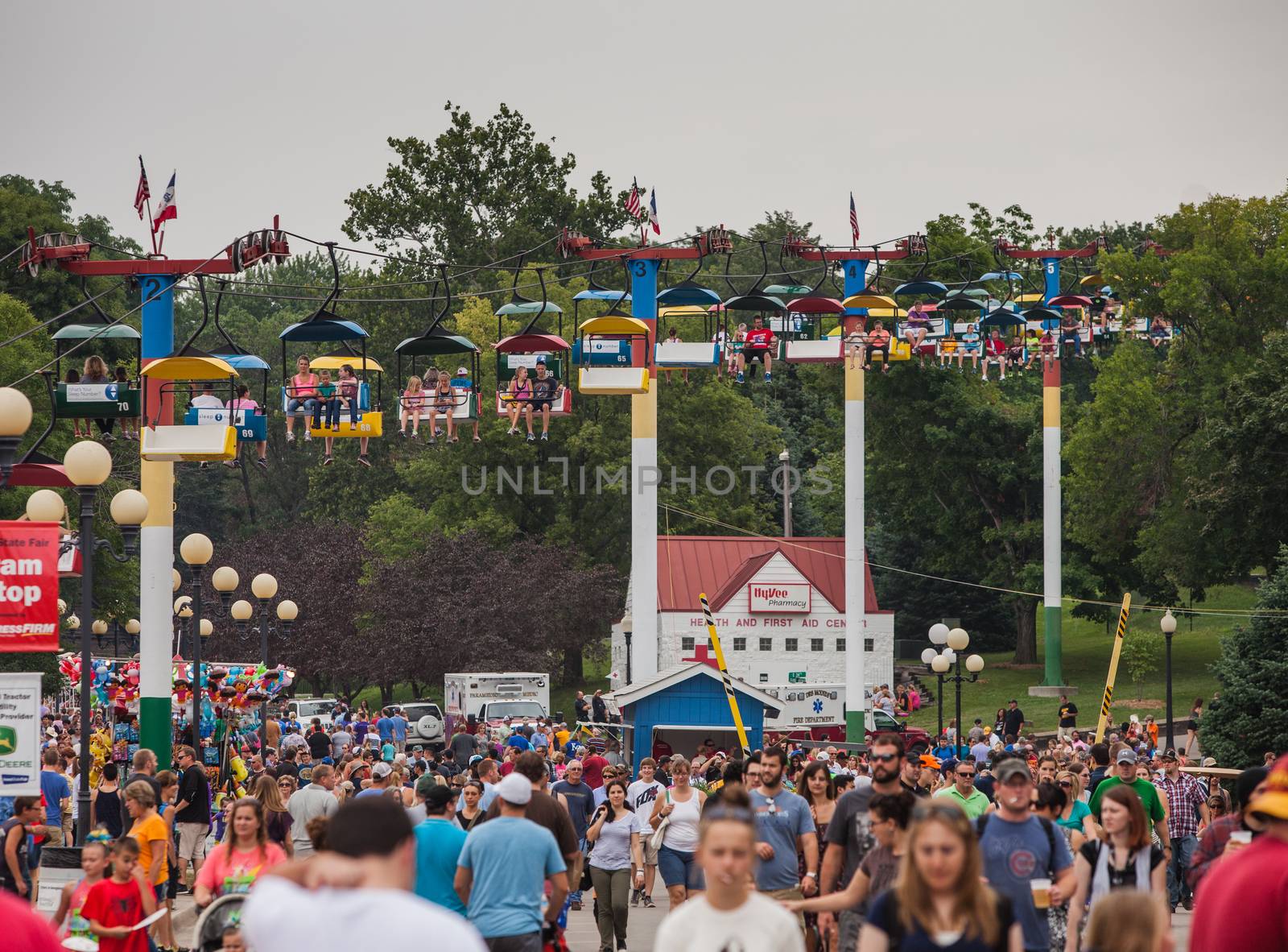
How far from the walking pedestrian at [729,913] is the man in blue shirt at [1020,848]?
3.56 meters

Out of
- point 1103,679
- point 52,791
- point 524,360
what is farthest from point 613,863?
point 1103,679

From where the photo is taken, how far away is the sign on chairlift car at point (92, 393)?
26734 millimetres

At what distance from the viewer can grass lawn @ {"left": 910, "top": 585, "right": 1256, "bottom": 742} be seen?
192ft

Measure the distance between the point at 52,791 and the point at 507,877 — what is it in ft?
30.8

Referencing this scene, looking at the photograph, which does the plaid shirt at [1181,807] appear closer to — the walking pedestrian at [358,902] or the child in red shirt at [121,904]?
the child in red shirt at [121,904]

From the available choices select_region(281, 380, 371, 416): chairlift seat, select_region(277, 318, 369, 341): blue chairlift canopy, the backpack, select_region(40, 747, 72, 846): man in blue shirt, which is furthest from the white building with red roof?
the backpack

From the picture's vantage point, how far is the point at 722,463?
232 ft

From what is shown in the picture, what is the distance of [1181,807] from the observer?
1966 cm

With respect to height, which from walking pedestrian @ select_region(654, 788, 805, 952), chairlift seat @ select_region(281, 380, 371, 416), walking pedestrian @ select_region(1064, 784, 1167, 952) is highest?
chairlift seat @ select_region(281, 380, 371, 416)

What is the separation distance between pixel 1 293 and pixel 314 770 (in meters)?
40.6

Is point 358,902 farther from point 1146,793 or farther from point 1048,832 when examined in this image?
point 1146,793

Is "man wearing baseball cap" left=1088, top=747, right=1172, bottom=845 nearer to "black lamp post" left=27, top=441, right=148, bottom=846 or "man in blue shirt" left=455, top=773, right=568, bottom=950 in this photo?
"man in blue shirt" left=455, top=773, right=568, bottom=950

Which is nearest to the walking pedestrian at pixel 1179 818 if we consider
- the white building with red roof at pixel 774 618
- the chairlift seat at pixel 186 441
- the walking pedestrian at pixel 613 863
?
the walking pedestrian at pixel 613 863

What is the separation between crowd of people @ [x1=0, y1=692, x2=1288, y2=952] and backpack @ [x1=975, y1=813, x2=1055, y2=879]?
0.02 metres
